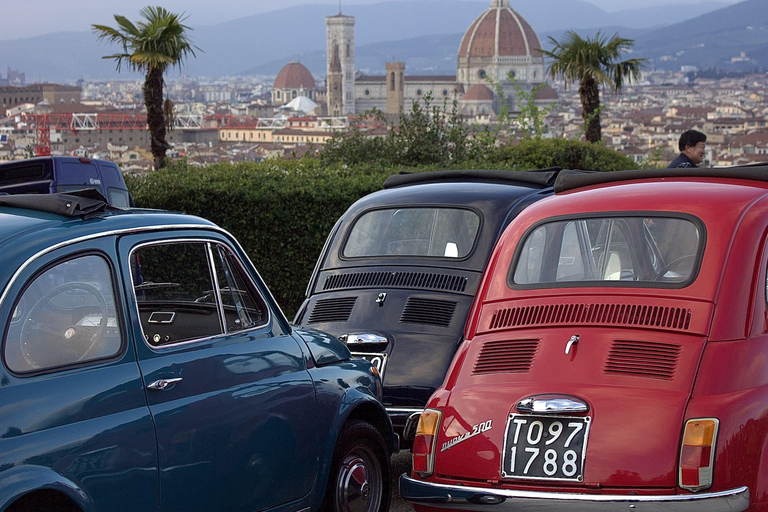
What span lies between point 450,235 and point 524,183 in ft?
3.72

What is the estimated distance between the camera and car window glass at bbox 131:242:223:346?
423 centimetres

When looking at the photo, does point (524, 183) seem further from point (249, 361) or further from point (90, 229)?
point (90, 229)

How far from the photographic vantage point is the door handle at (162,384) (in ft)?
12.9

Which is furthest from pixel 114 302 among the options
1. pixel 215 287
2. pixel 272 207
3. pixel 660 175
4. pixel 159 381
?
pixel 272 207

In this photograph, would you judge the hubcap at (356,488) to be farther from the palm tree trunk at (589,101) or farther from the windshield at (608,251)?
the palm tree trunk at (589,101)

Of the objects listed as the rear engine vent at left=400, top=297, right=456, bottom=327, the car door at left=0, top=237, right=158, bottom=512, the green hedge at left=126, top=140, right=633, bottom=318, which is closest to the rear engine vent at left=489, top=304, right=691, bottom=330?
the rear engine vent at left=400, top=297, right=456, bottom=327

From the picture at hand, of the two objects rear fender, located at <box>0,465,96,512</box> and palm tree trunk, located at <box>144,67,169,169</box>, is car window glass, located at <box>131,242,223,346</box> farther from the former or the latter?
palm tree trunk, located at <box>144,67,169,169</box>

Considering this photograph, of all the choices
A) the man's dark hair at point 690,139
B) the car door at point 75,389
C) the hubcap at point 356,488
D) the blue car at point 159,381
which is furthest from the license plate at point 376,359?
the man's dark hair at point 690,139

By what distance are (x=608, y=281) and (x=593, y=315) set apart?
0.28m

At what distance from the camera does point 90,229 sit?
3.91 m

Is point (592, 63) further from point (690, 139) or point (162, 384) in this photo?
point (162, 384)

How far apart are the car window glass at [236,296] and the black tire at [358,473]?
2.59ft

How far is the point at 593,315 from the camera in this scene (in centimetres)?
464

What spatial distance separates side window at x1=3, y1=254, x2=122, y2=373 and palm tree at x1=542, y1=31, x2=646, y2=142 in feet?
72.7
